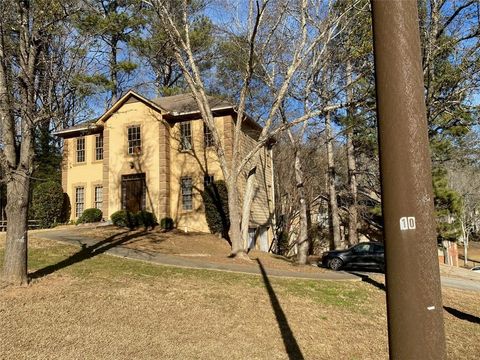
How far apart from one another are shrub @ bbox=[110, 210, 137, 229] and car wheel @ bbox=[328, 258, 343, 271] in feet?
33.9

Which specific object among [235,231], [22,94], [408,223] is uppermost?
[22,94]

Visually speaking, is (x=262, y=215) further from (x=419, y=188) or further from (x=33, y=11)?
(x=419, y=188)

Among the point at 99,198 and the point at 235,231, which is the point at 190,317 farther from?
the point at 99,198

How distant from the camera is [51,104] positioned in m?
11.0

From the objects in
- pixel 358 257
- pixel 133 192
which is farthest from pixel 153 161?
pixel 358 257

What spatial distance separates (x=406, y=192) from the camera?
Result: 2.28m

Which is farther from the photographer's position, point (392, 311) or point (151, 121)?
point (151, 121)

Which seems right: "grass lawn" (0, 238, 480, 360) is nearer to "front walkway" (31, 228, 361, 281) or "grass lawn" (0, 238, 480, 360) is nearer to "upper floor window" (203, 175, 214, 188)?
"front walkway" (31, 228, 361, 281)

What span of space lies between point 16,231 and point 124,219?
13.6 m

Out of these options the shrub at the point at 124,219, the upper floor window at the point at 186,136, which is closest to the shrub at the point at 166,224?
the shrub at the point at 124,219

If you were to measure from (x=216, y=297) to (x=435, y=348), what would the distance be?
907cm

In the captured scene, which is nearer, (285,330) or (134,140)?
(285,330)

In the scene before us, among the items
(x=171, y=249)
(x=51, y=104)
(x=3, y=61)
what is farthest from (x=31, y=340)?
(x=171, y=249)

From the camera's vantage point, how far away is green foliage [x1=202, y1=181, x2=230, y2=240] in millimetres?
24000
